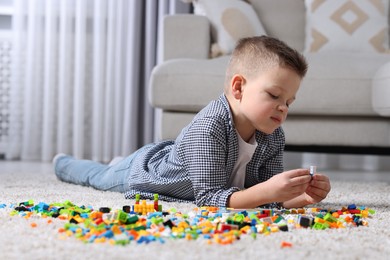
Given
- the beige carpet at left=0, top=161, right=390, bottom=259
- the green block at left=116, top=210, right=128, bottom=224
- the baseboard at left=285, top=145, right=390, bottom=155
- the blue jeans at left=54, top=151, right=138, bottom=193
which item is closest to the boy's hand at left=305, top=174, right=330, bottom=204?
the beige carpet at left=0, top=161, right=390, bottom=259

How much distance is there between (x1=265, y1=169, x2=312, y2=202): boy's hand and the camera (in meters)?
1.24

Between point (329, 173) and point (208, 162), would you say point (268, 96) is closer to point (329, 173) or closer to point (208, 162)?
point (208, 162)

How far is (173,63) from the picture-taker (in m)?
2.41

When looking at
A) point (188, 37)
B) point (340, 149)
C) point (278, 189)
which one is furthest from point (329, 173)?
point (278, 189)

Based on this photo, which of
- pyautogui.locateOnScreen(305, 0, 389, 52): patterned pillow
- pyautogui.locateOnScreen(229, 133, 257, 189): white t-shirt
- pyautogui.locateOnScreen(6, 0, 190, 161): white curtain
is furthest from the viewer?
pyautogui.locateOnScreen(6, 0, 190, 161): white curtain

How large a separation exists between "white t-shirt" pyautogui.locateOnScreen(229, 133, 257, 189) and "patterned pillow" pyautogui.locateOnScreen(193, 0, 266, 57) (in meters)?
1.21

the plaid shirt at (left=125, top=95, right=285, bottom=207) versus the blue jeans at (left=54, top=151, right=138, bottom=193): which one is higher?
the plaid shirt at (left=125, top=95, right=285, bottom=207)

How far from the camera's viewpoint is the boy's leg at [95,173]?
5.77 ft

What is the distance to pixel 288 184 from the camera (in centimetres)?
124

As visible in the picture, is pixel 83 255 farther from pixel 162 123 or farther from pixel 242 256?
pixel 162 123

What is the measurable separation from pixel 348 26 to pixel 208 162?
1.67 m

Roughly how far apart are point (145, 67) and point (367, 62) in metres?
1.48

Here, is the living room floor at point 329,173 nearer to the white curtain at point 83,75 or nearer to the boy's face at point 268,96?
the white curtain at point 83,75

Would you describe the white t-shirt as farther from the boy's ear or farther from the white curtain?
the white curtain
